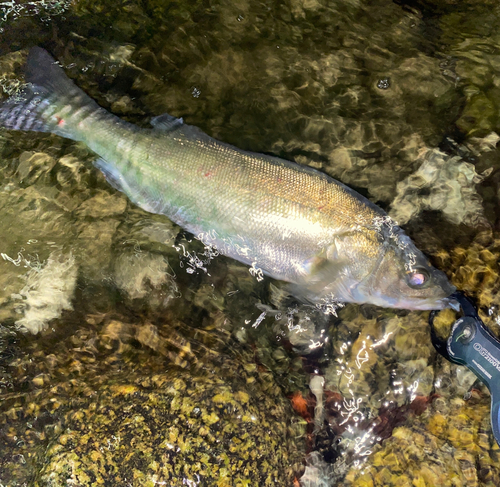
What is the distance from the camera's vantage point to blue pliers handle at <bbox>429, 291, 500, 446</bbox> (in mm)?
3158

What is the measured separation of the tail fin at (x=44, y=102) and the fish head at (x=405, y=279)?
11.6 ft

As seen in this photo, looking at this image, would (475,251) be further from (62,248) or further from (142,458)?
(62,248)

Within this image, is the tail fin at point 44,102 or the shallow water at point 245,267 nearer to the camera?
the shallow water at point 245,267

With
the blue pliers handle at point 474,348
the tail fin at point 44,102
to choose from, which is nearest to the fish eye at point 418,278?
the blue pliers handle at point 474,348

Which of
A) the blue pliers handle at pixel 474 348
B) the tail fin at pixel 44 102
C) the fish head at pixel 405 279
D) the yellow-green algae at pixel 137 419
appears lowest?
the yellow-green algae at pixel 137 419

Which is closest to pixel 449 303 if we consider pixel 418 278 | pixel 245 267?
pixel 418 278

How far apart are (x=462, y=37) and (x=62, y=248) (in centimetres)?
576

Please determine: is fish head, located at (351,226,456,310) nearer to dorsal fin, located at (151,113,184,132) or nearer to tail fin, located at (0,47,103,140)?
dorsal fin, located at (151,113,184,132)

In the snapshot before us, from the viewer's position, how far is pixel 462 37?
4500mm

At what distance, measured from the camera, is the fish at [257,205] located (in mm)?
3568

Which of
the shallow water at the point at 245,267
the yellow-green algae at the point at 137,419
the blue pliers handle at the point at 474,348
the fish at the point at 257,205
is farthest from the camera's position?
the fish at the point at 257,205

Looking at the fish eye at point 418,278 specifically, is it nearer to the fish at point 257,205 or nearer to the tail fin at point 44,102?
the fish at point 257,205

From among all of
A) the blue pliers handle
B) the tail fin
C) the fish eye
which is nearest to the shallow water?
the blue pliers handle

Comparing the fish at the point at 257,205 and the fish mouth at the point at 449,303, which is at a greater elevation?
the fish at the point at 257,205
